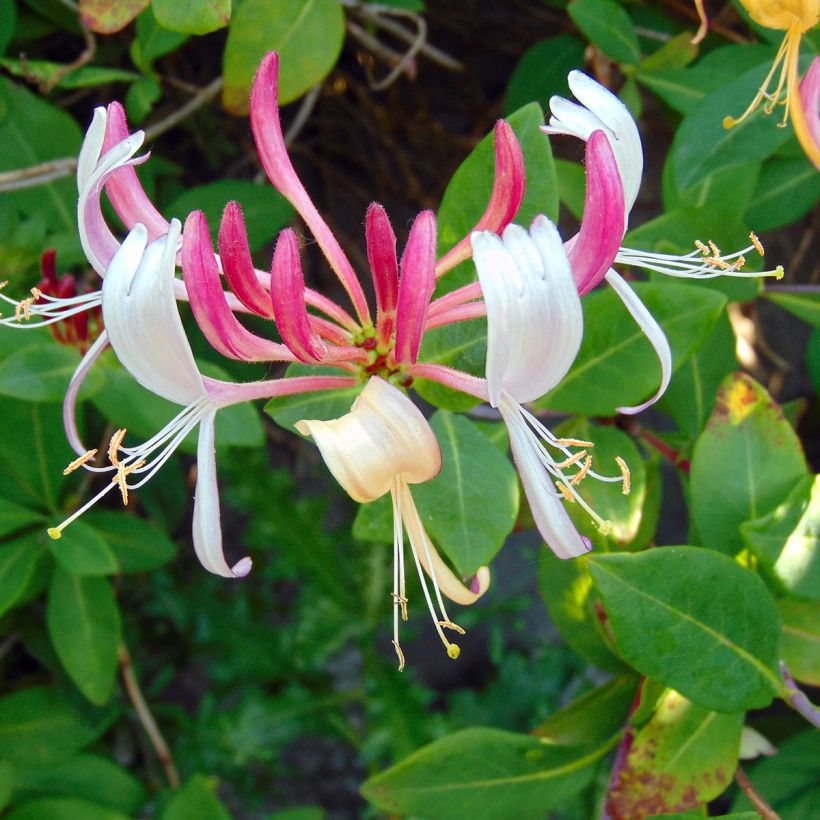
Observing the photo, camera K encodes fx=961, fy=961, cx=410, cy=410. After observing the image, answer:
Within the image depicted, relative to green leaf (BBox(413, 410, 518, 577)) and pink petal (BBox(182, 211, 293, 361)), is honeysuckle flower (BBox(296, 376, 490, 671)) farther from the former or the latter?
green leaf (BBox(413, 410, 518, 577))

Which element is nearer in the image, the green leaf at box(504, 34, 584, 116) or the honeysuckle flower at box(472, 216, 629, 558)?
the honeysuckle flower at box(472, 216, 629, 558)

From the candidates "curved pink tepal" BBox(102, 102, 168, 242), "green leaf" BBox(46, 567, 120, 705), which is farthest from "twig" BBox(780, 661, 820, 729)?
"green leaf" BBox(46, 567, 120, 705)

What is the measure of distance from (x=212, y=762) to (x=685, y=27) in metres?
1.27

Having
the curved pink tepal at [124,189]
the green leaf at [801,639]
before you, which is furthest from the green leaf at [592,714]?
the curved pink tepal at [124,189]

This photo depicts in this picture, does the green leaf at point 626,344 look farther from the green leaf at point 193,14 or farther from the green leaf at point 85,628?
the green leaf at point 85,628

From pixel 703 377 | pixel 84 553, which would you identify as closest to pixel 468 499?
pixel 703 377

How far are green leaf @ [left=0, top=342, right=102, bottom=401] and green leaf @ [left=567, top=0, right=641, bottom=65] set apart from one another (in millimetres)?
605

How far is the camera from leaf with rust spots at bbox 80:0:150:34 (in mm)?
858

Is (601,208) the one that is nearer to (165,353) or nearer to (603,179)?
(603,179)

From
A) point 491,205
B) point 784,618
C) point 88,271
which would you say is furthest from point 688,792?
point 88,271

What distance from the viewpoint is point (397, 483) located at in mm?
618

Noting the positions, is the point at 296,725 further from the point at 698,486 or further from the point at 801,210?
the point at 801,210

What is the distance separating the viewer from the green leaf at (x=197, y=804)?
1147 millimetres

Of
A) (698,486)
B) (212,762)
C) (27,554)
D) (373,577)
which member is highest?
(698,486)
